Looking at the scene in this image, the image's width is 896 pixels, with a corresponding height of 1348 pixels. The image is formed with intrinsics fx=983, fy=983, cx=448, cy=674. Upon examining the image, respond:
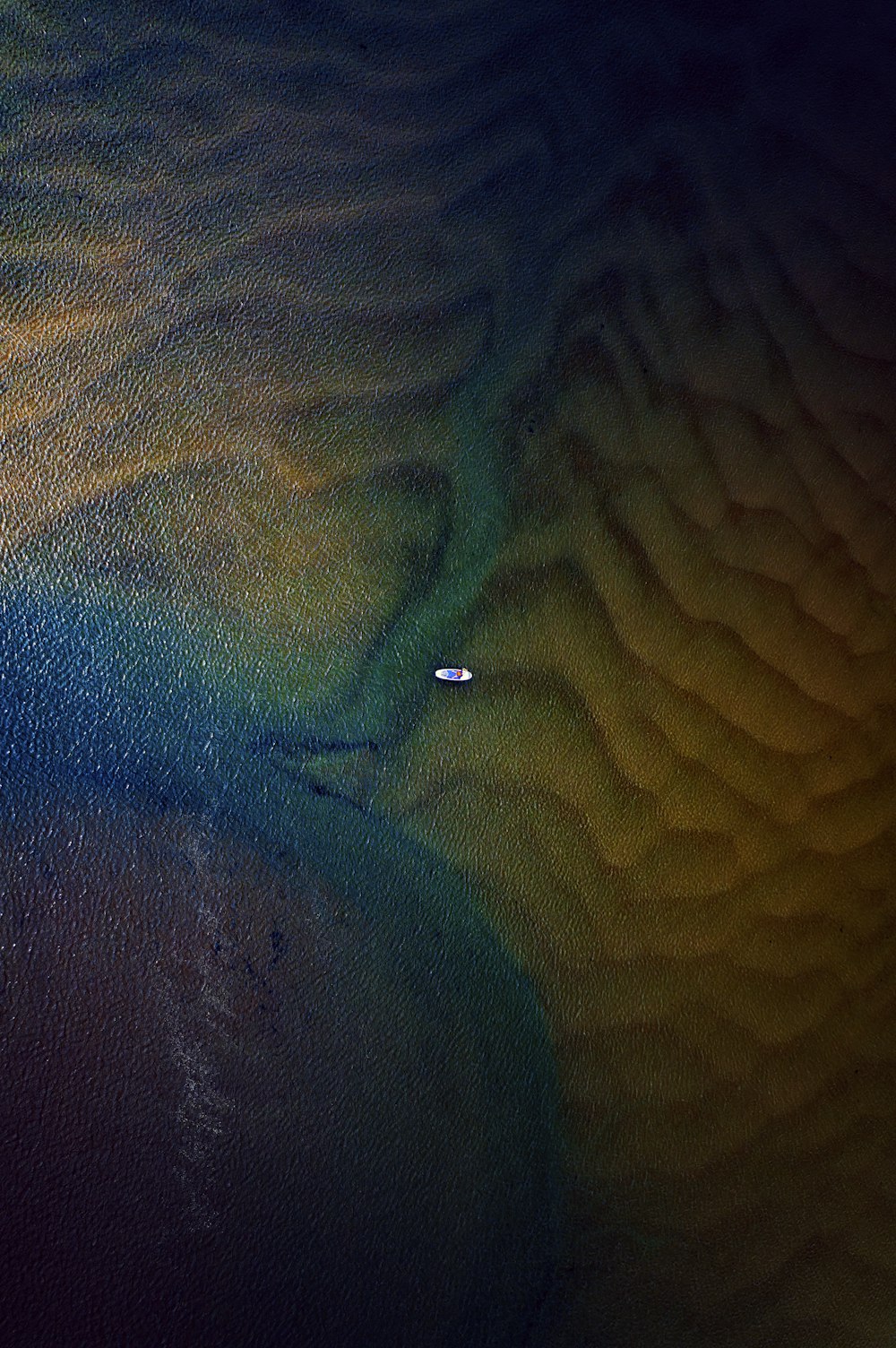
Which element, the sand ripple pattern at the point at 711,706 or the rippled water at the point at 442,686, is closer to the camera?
the rippled water at the point at 442,686

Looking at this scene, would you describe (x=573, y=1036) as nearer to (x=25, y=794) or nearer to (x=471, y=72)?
(x=25, y=794)

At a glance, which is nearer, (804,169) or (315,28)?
(315,28)

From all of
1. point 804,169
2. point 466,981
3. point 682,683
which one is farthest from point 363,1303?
point 804,169

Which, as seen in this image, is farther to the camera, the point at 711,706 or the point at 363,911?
the point at 711,706

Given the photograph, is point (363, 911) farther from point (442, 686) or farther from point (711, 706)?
point (711, 706)

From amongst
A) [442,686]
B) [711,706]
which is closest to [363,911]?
[442,686]

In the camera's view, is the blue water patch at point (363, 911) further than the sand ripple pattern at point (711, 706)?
No

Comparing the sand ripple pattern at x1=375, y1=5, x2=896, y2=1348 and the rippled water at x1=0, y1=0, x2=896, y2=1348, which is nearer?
the rippled water at x1=0, y1=0, x2=896, y2=1348

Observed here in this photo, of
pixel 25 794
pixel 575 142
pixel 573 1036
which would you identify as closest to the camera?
pixel 25 794

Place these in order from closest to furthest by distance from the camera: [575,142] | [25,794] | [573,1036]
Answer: [25,794]
[573,1036]
[575,142]

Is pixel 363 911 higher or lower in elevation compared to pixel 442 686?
lower

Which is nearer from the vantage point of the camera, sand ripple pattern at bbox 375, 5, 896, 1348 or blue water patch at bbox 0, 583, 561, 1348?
blue water patch at bbox 0, 583, 561, 1348
